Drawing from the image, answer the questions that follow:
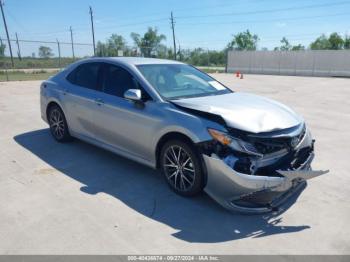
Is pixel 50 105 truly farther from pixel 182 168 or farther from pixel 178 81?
pixel 182 168

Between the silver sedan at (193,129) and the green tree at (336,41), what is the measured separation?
63808 millimetres

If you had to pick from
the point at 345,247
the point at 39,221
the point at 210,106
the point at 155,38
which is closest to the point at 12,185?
the point at 39,221

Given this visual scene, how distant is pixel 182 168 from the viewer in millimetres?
3857

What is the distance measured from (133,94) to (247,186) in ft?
5.96

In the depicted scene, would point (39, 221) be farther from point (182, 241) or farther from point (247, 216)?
point (247, 216)

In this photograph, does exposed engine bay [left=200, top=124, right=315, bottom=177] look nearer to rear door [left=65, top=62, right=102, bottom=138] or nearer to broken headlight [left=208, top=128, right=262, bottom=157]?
broken headlight [left=208, top=128, right=262, bottom=157]

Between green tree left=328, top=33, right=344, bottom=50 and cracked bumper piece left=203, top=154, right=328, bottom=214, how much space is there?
64.6m

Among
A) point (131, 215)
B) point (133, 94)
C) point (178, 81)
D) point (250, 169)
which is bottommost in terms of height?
point (131, 215)

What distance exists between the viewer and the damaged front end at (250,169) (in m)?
3.34

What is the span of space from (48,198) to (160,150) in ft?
4.86

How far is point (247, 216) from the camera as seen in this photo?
354 centimetres

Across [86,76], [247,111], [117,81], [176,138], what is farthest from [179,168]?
[86,76]

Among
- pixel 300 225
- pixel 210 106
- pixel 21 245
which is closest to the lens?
pixel 21 245

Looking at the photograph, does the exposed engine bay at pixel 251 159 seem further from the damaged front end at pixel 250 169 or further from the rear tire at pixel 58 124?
the rear tire at pixel 58 124
